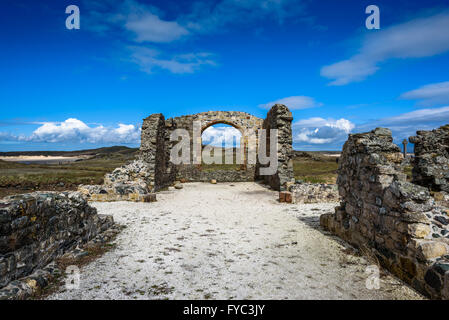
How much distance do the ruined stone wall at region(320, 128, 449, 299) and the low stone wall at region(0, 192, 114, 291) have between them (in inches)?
185

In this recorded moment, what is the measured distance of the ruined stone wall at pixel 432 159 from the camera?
7246 millimetres

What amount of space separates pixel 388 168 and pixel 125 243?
472 centimetres

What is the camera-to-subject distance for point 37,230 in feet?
11.6

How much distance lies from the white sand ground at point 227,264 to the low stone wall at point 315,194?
2195 millimetres

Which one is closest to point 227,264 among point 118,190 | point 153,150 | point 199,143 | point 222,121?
point 118,190

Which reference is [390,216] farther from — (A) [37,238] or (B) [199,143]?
(B) [199,143]

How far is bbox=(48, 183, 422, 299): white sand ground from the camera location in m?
3.18

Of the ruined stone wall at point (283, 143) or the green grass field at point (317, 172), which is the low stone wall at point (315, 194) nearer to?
the ruined stone wall at point (283, 143)

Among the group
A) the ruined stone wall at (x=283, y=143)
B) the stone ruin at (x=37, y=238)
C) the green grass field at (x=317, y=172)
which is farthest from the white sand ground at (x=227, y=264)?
the green grass field at (x=317, y=172)

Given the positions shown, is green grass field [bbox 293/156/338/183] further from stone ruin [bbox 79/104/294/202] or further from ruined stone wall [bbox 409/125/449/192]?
ruined stone wall [bbox 409/125/449/192]

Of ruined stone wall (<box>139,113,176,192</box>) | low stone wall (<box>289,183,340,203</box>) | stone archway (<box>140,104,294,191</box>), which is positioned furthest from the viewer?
stone archway (<box>140,104,294,191</box>)

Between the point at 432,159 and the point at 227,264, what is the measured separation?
6.86 metres

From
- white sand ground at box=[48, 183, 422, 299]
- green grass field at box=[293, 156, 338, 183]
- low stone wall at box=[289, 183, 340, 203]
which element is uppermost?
green grass field at box=[293, 156, 338, 183]

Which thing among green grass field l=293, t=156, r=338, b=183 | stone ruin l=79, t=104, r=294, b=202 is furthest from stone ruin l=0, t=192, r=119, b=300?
green grass field l=293, t=156, r=338, b=183
